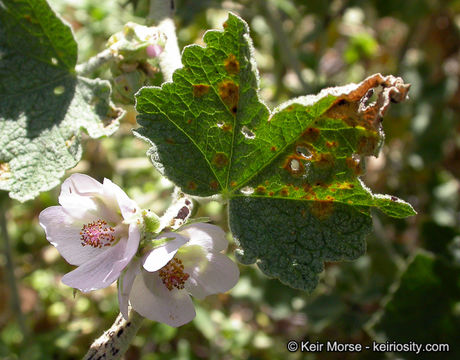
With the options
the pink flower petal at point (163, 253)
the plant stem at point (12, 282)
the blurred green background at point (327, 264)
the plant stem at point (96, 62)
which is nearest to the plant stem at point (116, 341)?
the pink flower petal at point (163, 253)

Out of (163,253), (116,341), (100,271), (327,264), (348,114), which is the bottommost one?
(327,264)

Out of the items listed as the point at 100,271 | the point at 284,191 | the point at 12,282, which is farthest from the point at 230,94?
the point at 12,282

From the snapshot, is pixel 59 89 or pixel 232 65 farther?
pixel 59 89

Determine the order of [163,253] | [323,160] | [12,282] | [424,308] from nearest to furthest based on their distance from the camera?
[163,253] < [323,160] < [424,308] < [12,282]

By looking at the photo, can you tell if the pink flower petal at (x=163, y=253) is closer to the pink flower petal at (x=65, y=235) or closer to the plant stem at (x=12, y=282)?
the pink flower petal at (x=65, y=235)

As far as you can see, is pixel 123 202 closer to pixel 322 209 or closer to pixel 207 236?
pixel 207 236

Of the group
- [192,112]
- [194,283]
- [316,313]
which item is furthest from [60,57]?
[316,313]

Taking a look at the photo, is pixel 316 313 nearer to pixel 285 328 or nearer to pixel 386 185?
pixel 285 328

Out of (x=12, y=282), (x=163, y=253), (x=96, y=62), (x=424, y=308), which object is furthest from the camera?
(x=12, y=282)
